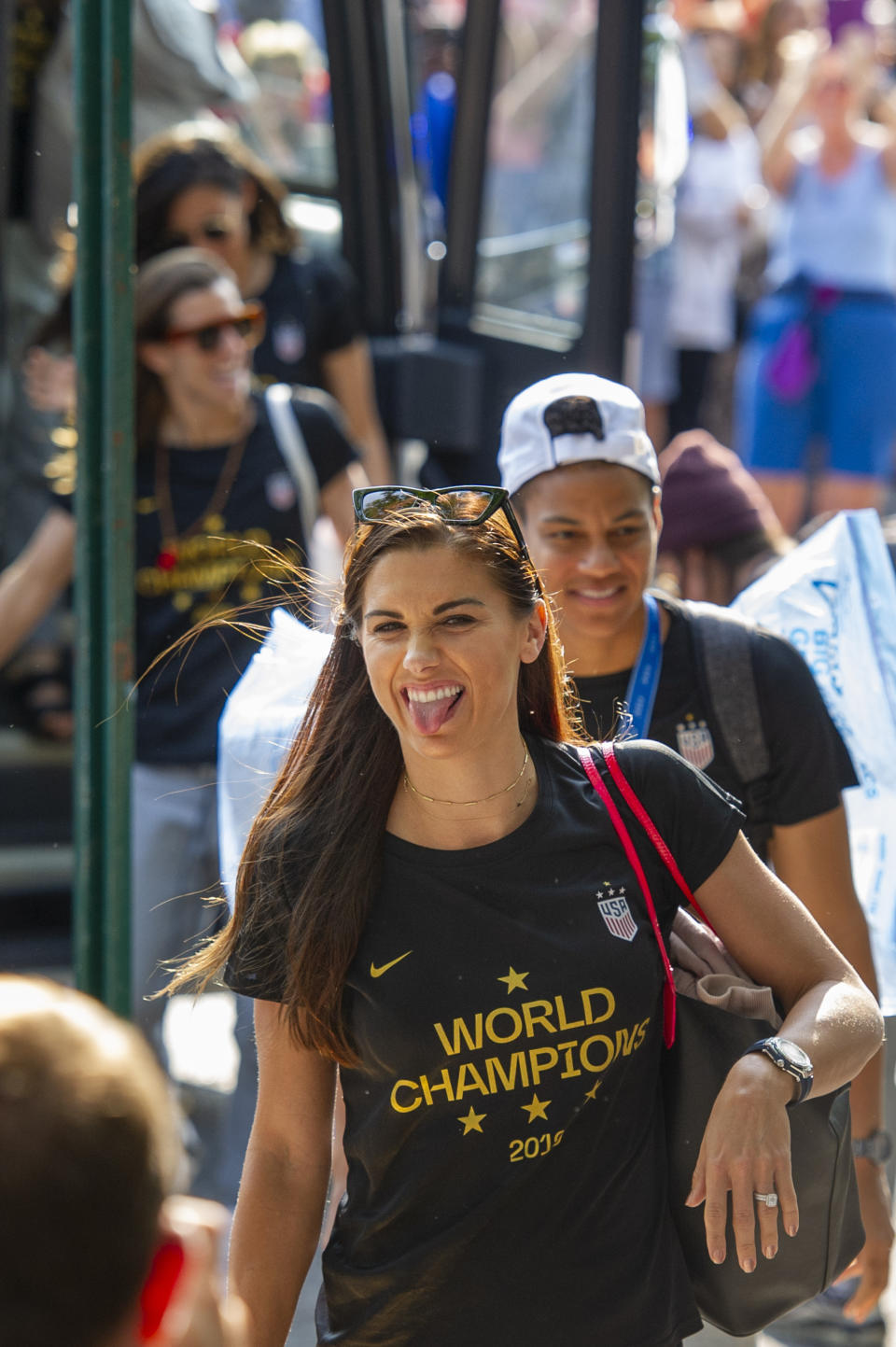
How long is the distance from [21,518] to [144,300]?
172 centimetres

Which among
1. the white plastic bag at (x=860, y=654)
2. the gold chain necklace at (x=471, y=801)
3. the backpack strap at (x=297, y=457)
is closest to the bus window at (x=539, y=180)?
the backpack strap at (x=297, y=457)

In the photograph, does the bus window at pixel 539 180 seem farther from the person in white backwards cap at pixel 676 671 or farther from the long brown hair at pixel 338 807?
the long brown hair at pixel 338 807

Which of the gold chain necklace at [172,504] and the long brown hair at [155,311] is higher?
the long brown hair at [155,311]

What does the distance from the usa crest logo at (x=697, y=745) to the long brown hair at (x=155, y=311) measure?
1905mm

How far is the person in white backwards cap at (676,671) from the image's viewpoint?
2457 mm

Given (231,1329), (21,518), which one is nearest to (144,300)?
(21,518)

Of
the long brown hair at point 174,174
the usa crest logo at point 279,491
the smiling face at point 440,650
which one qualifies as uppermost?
the long brown hair at point 174,174

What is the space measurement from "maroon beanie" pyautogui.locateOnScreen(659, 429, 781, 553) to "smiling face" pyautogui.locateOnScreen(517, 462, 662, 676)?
0.94 m

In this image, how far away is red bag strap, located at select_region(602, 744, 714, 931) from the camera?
200cm

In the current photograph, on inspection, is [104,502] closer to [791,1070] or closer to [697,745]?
[697,745]

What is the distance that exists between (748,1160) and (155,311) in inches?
107

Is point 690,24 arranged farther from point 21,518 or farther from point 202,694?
point 202,694

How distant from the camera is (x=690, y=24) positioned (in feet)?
21.5

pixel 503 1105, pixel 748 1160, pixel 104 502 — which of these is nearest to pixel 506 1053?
pixel 503 1105
